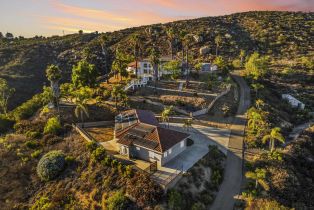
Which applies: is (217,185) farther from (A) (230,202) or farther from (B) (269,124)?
(B) (269,124)

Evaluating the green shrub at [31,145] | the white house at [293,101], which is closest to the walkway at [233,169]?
the white house at [293,101]

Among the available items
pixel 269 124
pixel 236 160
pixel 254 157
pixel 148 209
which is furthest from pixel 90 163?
pixel 269 124

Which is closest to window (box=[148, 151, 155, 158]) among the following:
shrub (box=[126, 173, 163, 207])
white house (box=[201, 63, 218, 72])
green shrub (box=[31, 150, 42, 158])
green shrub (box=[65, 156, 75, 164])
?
shrub (box=[126, 173, 163, 207])

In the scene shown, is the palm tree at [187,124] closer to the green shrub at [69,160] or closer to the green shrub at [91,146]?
the green shrub at [91,146]

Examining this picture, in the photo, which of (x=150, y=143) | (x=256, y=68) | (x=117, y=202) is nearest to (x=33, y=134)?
(x=150, y=143)

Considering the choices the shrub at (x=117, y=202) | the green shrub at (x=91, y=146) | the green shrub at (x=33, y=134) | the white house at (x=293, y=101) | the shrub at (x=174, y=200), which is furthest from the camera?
the white house at (x=293, y=101)

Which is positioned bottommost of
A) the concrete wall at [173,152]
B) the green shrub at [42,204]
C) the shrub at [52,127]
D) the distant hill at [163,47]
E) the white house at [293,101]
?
the green shrub at [42,204]

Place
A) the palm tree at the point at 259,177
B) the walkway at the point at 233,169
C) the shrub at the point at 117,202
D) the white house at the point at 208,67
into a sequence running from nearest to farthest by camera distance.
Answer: the shrub at the point at 117,202 < the walkway at the point at 233,169 < the palm tree at the point at 259,177 < the white house at the point at 208,67
